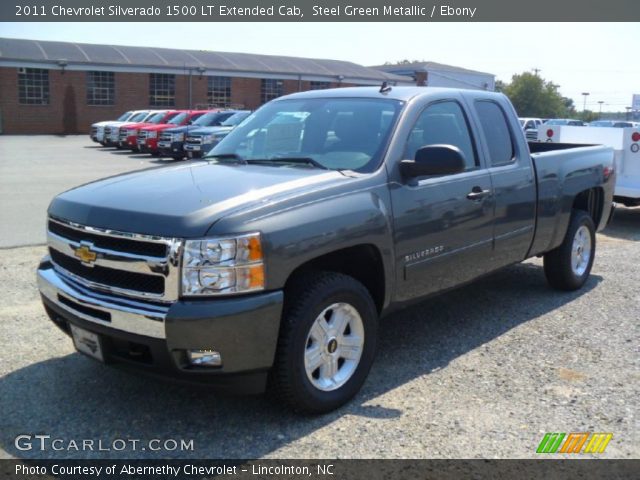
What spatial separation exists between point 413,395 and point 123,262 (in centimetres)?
194

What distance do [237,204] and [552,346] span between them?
113 inches

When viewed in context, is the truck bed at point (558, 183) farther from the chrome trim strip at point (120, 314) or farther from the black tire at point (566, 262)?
the chrome trim strip at point (120, 314)

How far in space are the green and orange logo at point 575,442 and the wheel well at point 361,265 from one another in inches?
50.1

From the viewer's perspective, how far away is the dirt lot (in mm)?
3576

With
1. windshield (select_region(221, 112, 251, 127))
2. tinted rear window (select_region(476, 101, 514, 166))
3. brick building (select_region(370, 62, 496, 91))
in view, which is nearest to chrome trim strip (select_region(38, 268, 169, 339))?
tinted rear window (select_region(476, 101, 514, 166))

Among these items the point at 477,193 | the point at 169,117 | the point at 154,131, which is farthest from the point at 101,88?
the point at 477,193

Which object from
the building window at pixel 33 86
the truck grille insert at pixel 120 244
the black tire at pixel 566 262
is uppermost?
the building window at pixel 33 86

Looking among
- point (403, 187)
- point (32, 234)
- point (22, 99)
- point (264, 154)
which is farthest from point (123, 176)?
point (22, 99)

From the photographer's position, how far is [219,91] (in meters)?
45.2

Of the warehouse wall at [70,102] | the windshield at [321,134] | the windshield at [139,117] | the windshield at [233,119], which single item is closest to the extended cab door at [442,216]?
the windshield at [321,134]

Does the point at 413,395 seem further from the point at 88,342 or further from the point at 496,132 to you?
the point at 496,132

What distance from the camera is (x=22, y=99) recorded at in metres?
39.4

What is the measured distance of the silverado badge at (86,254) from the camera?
3611 millimetres

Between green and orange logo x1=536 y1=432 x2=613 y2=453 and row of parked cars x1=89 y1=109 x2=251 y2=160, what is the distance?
14.7 meters
